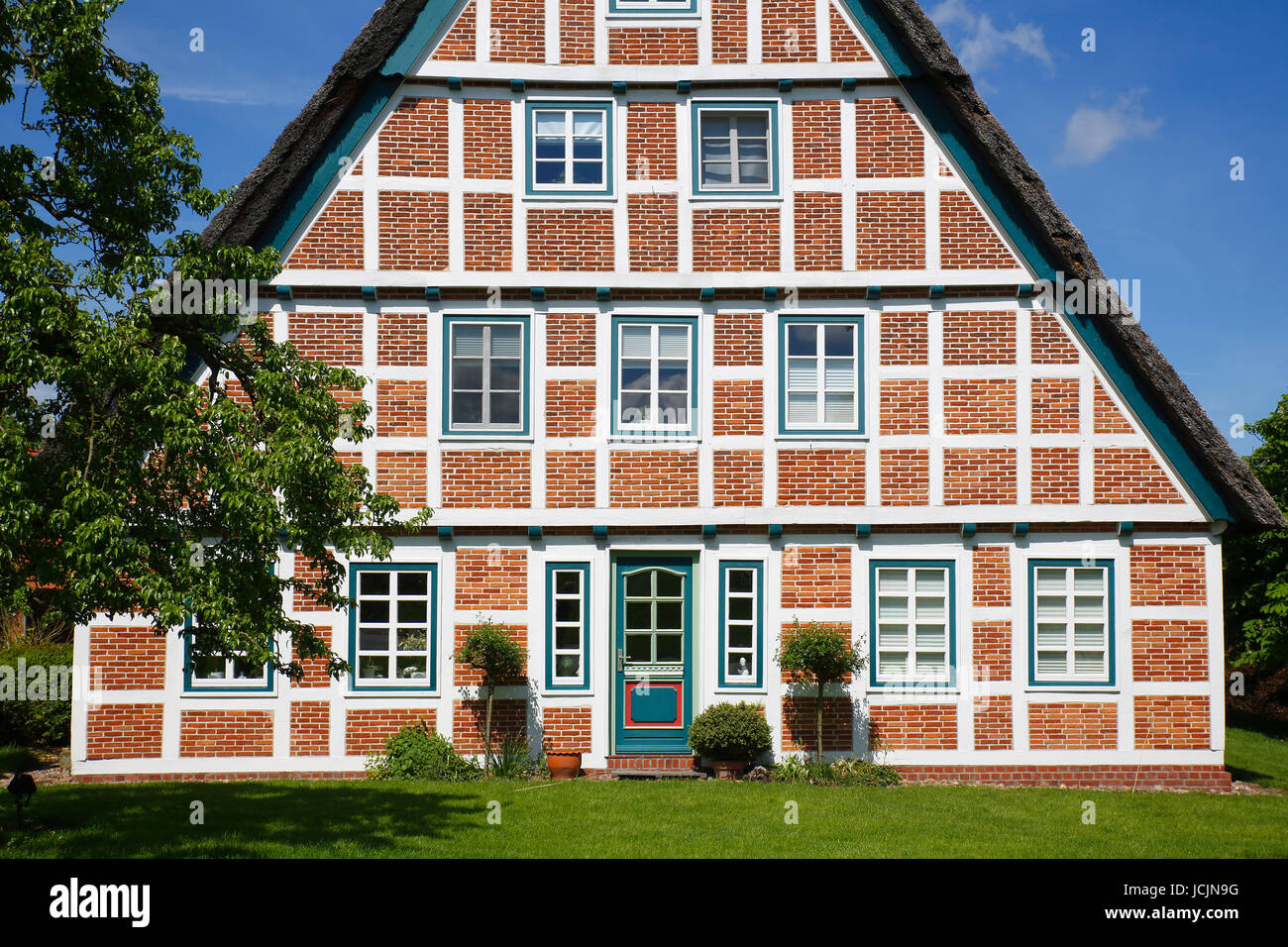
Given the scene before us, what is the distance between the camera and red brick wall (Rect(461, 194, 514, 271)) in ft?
46.9

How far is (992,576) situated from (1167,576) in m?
2.24

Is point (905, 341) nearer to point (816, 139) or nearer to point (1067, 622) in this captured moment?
point (816, 139)

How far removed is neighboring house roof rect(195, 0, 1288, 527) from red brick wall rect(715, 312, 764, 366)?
11.5 ft

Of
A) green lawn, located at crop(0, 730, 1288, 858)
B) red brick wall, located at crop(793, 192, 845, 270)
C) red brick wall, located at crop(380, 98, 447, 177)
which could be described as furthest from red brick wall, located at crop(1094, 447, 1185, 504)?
red brick wall, located at crop(380, 98, 447, 177)

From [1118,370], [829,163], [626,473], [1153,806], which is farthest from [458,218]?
[1153,806]

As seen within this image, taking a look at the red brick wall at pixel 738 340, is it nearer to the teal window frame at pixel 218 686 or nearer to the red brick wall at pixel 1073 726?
the red brick wall at pixel 1073 726

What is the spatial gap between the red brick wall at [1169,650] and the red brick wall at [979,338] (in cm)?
389

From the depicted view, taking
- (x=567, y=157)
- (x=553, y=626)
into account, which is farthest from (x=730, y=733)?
(x=567, y=157)

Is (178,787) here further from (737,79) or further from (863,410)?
(737,79)

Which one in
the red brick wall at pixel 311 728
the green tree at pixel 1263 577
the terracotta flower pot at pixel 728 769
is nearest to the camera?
the terracotta flower pot at pixel 728 769

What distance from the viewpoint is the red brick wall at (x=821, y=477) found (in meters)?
14.2

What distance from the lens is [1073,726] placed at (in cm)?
1387

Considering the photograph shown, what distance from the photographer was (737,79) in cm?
1450

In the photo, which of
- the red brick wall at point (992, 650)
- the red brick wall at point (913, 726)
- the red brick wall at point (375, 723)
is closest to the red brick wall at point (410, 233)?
the red brick wall at point (375, 723)
